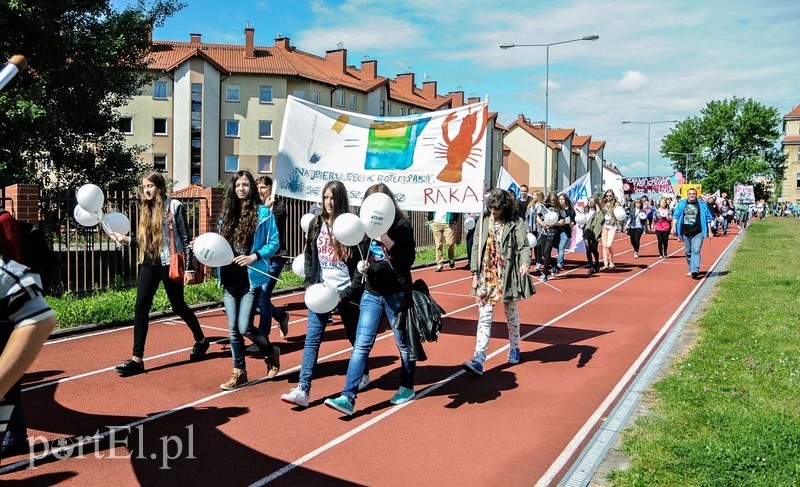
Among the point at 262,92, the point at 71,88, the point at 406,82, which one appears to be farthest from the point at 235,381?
the point at 406,82

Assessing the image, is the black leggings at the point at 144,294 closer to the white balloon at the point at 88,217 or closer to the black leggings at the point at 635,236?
the white balloon at the point at 88,217

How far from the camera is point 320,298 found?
5.41m

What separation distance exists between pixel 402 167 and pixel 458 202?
2.51 feet

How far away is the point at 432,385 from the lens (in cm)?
654

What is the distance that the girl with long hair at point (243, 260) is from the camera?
20.1 ft

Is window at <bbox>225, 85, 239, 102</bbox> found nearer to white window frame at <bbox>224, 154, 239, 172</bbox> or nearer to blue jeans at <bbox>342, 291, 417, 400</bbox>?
white window frame at <bbox>224, 154, 239, 172</bbox>

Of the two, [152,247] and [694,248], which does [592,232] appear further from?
[152,247]

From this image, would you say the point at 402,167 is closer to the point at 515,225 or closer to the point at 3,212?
the point at 515,225

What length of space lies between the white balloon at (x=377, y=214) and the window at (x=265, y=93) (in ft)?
155

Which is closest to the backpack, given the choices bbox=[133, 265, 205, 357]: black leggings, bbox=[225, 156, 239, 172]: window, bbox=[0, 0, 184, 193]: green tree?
bbox=[133, 265, 205, 357]: black leggings

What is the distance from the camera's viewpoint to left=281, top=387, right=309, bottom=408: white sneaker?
5.58 metres

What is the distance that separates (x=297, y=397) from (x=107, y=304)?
17.0 feet

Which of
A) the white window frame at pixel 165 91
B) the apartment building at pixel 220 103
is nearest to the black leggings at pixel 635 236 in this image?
the apartment building at pixel 220 103

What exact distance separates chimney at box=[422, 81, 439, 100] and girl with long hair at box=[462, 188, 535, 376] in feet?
223
